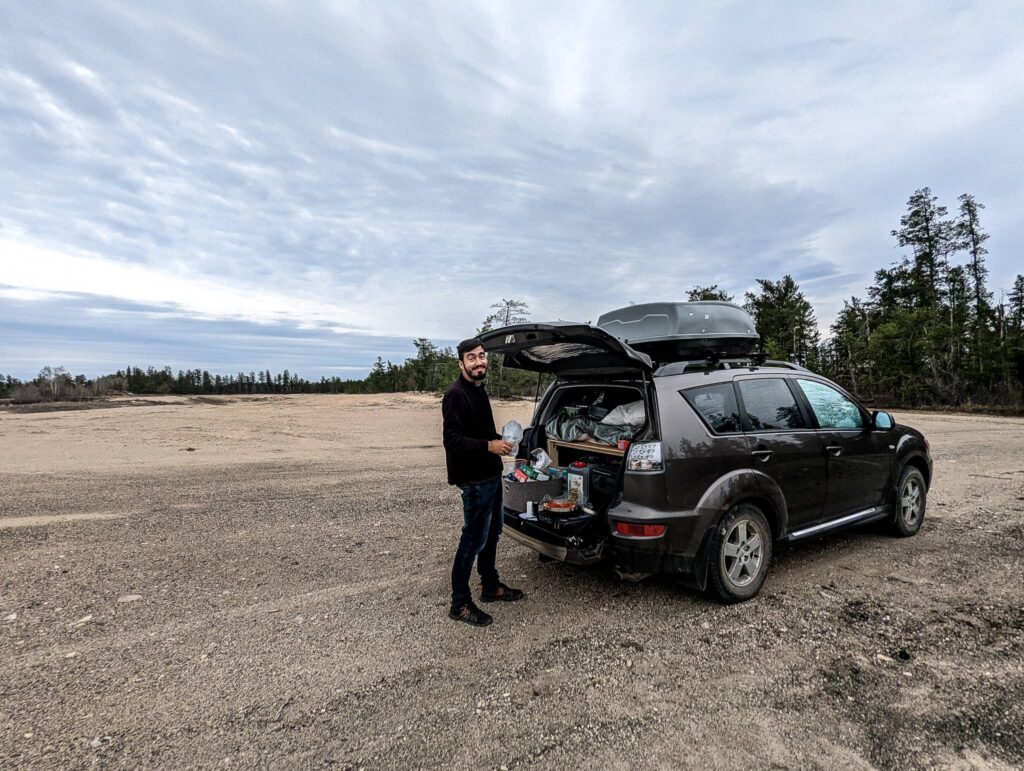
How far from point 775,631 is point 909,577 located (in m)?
1.67

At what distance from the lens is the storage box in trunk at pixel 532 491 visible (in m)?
4.03

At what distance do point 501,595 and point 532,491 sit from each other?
2.55ft

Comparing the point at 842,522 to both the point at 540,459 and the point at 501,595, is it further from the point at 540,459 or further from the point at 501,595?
the point at 501,595

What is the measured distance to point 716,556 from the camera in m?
3.45

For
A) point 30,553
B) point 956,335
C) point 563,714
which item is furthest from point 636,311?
point 956,335

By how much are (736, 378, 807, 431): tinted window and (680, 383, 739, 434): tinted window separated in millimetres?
150

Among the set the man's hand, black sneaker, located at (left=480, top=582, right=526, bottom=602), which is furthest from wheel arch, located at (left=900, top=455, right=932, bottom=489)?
the man's hand

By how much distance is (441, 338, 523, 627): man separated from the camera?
10.9ft

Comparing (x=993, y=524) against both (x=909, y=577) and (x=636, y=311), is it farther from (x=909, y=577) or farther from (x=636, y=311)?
(x=636, y=311)

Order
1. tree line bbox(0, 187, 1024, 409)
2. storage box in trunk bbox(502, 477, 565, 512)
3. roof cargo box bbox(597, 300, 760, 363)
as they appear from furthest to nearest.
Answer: tree line bbox(0, 187, 1024, 409)
roof cargo box bbox(597, 300, 760, 363)
storage box in trunk bbox(502, 477, 565, 512)

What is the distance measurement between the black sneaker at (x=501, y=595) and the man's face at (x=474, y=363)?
1.55 m

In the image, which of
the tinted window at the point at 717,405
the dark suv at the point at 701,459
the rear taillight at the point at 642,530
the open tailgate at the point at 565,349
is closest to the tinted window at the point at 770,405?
the dark suv at the point at 701,459

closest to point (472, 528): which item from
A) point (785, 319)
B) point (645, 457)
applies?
point (645, 457)

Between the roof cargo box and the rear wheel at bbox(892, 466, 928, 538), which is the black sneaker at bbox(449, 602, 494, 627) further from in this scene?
the rear wheel at bbox(892, 466, 928, 538)
